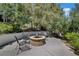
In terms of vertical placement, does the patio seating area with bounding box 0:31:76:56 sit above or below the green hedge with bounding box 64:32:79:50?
below

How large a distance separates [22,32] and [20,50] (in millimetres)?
241

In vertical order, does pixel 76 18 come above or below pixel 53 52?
above

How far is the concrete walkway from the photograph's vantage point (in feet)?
14.5

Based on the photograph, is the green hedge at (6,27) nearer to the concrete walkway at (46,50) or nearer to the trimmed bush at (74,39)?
the concrete walkway at (46,50)

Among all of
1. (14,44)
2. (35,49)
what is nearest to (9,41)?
(14,44)

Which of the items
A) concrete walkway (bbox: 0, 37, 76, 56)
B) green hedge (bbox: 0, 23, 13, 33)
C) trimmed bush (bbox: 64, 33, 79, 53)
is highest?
green hedge (bbox: 0, 23, 13, 33)

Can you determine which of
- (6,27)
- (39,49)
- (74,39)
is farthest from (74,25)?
(6,27)

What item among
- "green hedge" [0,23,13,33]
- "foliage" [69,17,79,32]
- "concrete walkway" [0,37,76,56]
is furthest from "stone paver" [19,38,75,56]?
"green hedge" [0,23,13,33]

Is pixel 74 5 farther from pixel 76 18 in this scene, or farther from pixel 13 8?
pixel 13 8

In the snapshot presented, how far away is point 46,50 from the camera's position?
175 inches

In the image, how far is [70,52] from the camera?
4422mm

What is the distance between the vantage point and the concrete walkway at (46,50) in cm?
442

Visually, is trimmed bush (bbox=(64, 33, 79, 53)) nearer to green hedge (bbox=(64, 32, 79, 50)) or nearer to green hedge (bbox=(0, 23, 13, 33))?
green hedge (bbox=(64, 32, 79, 50))

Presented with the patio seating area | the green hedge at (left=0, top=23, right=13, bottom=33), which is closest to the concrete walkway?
the patio seating area
